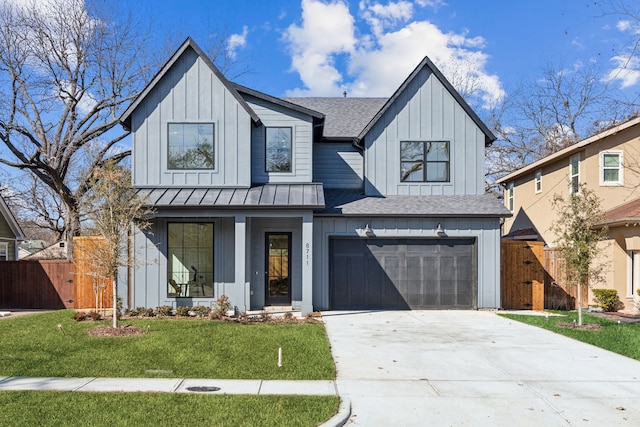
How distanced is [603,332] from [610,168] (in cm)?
819

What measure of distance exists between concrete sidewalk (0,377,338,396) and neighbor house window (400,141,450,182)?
10578 mm

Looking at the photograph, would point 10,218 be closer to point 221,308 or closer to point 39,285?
point 39,285

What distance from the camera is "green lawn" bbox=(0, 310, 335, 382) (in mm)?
7961

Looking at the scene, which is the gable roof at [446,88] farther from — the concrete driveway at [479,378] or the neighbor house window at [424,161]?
the concrete driveway at [479,378]

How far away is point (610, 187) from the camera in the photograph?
1778 cm

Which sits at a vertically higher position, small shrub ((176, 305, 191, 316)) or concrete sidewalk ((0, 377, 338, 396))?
concrete sidewalk ((0, 377, 338, 396))

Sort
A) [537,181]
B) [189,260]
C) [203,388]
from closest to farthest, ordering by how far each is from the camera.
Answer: [203,388], [189,260], [537,181]

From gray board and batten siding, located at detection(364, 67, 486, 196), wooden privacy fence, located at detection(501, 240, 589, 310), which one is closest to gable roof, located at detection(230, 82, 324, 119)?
gray board and batten siding, located at detection(364, 67, 486, 196)

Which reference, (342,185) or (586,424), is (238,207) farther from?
(586,424)

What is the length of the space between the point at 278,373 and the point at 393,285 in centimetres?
876

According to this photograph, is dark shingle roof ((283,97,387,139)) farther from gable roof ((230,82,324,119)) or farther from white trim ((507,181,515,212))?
white trim ((507,181,515,212))

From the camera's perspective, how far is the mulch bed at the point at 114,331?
36.5 ft

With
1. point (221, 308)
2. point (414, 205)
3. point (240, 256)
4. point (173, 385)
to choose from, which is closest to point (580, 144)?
point (414, 205)

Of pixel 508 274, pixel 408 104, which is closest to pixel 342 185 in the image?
pixel 408 104
